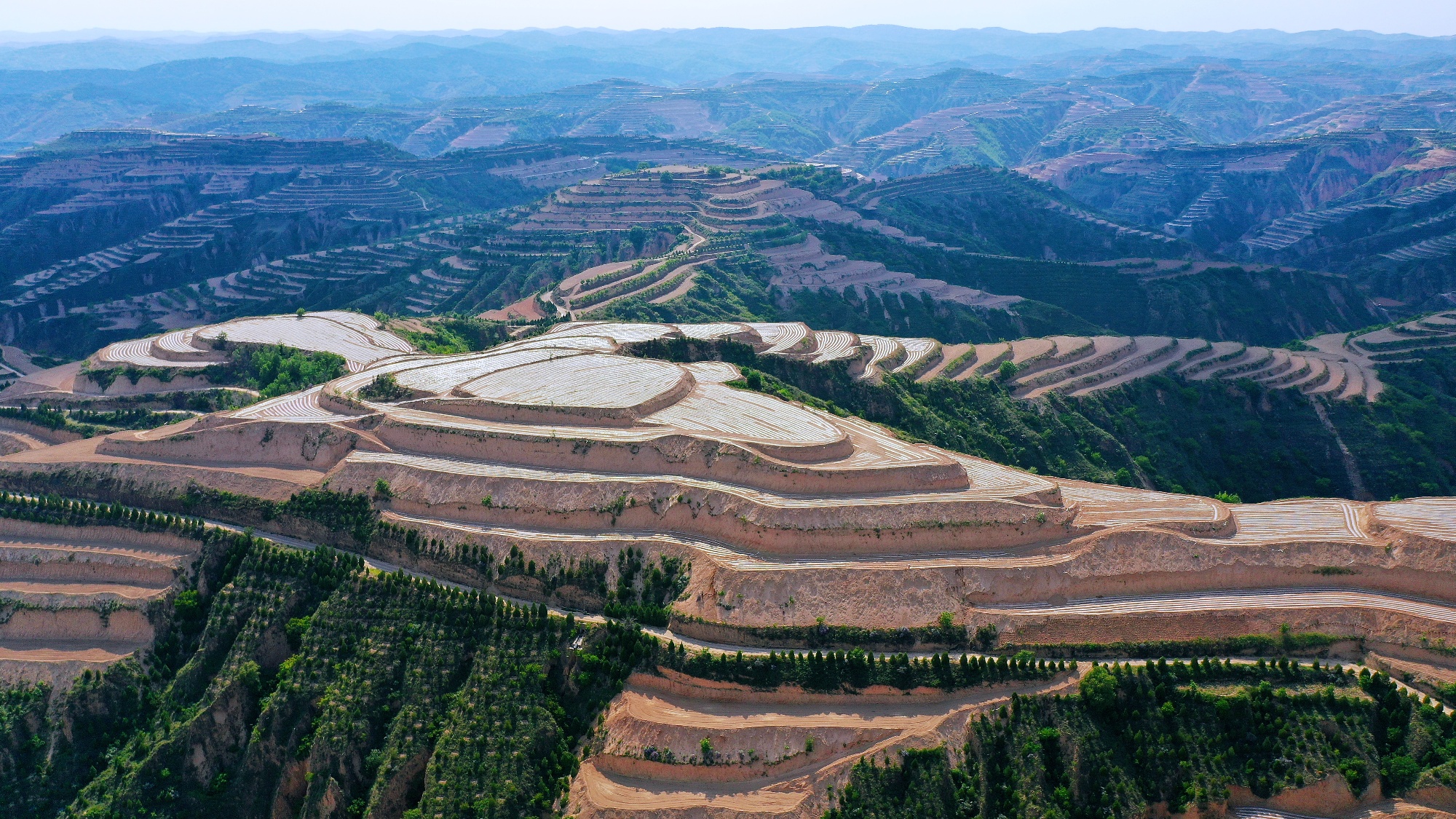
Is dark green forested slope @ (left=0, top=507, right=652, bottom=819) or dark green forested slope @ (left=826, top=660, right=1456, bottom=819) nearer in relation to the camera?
dark green forested slope @ (left=826, top=660, right=1456, bottom=819)

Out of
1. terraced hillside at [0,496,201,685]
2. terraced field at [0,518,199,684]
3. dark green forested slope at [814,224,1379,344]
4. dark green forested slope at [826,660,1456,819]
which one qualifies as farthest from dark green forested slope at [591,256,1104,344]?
dark green forested slope at [826,660,1456,819]

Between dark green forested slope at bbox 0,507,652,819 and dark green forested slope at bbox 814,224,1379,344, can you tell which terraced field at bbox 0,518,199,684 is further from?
dark green forested slope at bbox 814,224,1379,344

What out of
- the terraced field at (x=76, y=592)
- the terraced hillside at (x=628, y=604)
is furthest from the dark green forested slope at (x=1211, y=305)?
the terraced field at (x=76, y=592)

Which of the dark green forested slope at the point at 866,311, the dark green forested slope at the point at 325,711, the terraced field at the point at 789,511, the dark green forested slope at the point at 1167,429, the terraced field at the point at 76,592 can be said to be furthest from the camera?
the dark green forested slope at the point at 866,311

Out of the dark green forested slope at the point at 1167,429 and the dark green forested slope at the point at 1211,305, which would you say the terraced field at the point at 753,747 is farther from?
the dark green forested slope at the point at 1211,305

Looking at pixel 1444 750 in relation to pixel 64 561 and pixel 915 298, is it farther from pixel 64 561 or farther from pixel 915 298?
pixel 915 298

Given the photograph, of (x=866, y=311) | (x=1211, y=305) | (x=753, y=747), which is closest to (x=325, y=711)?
(x=753, y=747)
